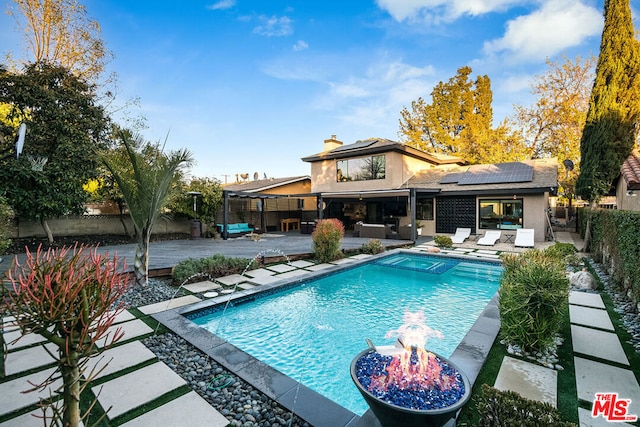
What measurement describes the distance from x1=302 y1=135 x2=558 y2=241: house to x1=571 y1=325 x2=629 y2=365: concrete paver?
9.54 meters

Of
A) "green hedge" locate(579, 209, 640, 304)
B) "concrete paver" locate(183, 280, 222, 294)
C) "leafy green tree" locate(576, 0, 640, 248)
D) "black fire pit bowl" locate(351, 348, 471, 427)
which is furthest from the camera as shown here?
"leafy green tree" locate(576, 0, 640, 248)

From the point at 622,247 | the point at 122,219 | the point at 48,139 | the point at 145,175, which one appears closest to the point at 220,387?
the point at 145,175

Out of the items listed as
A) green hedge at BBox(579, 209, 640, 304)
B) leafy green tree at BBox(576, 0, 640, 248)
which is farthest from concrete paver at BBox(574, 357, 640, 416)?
leafy green tree at BBox(576, 0, 640, 248)

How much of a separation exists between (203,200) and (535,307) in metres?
14.3

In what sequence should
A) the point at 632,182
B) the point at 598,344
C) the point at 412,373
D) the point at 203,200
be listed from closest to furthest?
the point at 412,373, the point at 598,344, the point at 632,182, the point at 203,200

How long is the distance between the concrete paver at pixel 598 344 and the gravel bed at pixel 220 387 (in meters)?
3.69

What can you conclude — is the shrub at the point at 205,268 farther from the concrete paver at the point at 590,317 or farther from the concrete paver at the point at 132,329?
the concrete paver at the point at 590,317

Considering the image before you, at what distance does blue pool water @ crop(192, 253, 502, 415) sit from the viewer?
12.6ft

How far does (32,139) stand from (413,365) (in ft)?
43.0

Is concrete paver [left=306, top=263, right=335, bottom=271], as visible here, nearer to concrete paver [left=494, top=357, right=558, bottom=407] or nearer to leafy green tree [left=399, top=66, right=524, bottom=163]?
concrete paver [left=494, top=357, right=558, bottom=407]

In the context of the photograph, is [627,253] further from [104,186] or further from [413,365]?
[104,186]

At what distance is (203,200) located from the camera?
48.2 feet

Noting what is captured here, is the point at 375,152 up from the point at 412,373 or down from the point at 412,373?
up

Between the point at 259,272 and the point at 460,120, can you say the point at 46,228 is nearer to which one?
the point at 259,272
